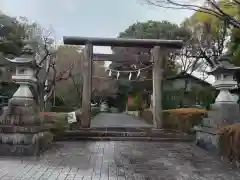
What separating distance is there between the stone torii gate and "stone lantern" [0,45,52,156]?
5182mm

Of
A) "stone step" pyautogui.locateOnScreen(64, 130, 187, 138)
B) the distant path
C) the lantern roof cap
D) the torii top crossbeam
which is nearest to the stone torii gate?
the torii top crossbeam

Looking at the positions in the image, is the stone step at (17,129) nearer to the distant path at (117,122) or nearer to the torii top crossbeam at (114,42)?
the torii top crossbeam at (114,42)

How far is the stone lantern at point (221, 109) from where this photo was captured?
862 cm

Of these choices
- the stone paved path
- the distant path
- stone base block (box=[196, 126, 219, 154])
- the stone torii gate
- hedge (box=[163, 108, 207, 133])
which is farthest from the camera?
the distant path

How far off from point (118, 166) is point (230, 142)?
2.69 m

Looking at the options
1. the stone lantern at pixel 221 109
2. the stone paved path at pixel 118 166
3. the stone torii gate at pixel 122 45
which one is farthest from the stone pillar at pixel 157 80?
the stone paved path at pixel 118 166

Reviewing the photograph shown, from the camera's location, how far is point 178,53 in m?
28.0

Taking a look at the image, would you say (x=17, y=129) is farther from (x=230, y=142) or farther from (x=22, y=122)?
(x=230, y=142)

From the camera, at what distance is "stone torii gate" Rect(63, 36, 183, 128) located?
13719 mm

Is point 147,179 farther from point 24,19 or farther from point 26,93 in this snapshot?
point 24,19

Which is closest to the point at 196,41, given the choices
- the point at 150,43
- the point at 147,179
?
the point at 150,43

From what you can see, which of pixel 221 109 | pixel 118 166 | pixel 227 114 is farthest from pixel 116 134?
pixel 118 166

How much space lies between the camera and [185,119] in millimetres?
12406

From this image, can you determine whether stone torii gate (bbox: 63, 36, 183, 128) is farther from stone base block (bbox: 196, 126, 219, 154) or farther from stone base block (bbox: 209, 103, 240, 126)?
stone base block (bbox: 209, 103, 240, 126)
